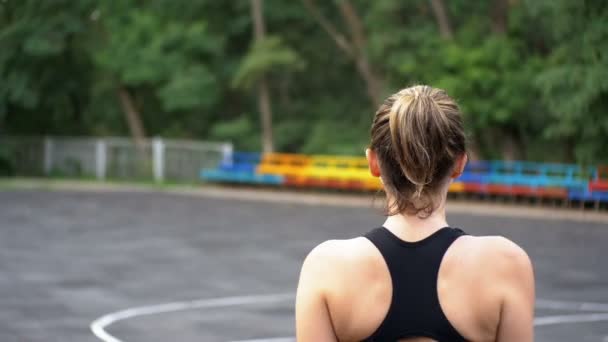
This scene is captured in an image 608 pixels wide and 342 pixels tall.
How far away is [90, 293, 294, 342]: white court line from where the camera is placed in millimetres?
10531

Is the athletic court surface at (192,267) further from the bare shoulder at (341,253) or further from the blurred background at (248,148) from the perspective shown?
the bare shoulder at (341,253)

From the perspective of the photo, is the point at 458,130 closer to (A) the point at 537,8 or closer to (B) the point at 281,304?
(B) the point at 281,304

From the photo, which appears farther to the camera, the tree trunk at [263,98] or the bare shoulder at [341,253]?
the tree trunk at [263,98]

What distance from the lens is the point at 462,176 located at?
27500 millimetres

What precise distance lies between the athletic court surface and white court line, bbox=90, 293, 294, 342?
0.01 meters

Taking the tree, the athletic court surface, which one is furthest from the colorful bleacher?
the tree

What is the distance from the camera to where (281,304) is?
12.1 m

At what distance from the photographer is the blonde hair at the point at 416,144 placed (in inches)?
89.5

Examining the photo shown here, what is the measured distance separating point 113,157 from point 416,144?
36465 millimetres

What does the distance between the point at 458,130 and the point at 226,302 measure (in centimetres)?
1017

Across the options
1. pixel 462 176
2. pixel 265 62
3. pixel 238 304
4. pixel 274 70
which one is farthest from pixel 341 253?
pixel 274 70

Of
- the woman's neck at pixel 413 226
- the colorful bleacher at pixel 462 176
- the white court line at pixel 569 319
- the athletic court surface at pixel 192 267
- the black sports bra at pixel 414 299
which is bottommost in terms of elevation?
the athletic court surface at pixel 192 267

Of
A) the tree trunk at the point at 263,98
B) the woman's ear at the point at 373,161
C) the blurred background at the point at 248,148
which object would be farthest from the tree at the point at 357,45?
the woman's ear at the point at 373,161

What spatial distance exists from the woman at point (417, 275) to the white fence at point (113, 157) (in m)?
32.7
